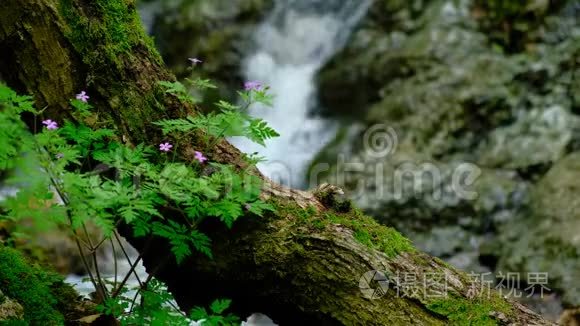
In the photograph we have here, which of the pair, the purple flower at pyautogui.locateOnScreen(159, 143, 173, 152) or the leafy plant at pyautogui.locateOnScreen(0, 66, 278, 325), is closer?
the leafy plant at pyautogui.locateOnScreen(0, 66, 278, 325)

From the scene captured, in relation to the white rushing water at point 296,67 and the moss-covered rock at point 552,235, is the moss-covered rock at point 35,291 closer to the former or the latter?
the moss-covered rock at point 552,235

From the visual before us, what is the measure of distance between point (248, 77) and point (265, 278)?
5.81 metres

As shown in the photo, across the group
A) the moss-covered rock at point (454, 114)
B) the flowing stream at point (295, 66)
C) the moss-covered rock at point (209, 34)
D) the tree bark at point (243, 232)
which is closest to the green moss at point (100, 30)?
the tree bark at point (243, 232)

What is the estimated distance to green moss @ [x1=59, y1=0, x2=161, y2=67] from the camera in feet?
9.05

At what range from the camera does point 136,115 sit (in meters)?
2.80

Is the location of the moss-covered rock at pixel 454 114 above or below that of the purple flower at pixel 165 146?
above

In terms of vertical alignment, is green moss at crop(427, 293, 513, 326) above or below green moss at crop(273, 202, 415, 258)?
below

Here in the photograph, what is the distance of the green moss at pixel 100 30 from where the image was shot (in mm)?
2760

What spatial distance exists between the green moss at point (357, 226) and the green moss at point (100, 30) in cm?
96

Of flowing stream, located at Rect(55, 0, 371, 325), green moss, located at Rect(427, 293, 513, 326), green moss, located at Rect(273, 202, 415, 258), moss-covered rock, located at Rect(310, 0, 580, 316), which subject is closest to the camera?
green moss, located at Rect(427, 293, 513, 326)

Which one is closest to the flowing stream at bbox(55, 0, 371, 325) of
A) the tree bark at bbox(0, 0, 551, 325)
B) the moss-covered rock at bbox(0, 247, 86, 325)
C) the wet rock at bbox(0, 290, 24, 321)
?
the moss-covered rock at bbox(0, 247, 86, 325)

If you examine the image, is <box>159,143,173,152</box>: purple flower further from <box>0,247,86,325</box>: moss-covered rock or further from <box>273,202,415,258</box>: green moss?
<box>0,247,86,325</box>: moss-covered rock

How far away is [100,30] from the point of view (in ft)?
9.16

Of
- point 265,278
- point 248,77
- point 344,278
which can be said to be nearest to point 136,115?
point 265,278
